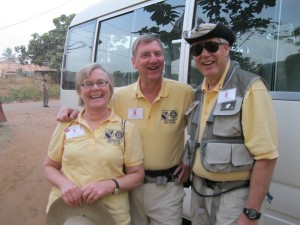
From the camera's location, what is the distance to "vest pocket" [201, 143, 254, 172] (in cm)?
174

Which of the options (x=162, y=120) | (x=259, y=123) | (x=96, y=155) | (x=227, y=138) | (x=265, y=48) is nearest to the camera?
(x=259, y=123)

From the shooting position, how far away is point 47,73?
34.9 m

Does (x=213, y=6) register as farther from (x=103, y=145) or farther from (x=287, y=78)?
(x=103, y=145)

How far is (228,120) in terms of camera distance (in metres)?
1.75

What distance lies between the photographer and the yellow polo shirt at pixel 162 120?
2205 mm

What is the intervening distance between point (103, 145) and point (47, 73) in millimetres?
34551

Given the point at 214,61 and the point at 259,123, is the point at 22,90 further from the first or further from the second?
the point at 259,123

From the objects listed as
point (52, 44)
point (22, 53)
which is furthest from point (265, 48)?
point (22, 53)

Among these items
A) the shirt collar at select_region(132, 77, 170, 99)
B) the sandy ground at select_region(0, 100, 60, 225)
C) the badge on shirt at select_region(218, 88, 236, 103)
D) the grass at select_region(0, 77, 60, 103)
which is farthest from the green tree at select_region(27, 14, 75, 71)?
the badge on shirt at select_region(218, 88, 236, 103)

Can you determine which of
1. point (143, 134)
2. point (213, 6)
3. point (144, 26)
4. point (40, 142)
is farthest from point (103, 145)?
point (40, 142)

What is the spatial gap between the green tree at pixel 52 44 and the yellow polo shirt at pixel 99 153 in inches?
1256

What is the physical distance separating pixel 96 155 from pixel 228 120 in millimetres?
756

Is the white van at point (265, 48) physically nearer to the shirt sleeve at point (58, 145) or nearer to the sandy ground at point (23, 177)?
the shirt sleeve at point (58, 145)

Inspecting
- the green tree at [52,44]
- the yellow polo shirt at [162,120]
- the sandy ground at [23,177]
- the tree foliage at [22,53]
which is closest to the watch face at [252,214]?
the yellow polo shirt at [162,120]
